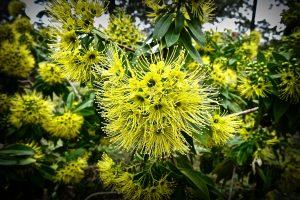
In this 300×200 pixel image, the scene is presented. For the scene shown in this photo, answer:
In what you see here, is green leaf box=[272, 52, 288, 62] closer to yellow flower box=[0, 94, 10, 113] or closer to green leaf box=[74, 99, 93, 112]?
green leaf box=[74, 99, 93, 112]

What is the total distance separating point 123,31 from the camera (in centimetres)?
283

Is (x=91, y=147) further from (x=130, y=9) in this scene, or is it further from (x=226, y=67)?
(x=130, y=9)

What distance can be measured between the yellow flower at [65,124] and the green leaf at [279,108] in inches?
92.2

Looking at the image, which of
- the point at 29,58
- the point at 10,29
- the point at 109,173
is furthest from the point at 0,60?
the point at 109,173

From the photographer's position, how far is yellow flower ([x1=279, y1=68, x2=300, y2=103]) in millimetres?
2488

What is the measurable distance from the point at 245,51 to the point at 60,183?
12.3 ft

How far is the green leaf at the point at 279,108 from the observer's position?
259 centimetres

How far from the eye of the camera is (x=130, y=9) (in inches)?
232

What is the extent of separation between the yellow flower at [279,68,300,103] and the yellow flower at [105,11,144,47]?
161 cm

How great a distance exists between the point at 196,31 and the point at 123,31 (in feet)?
3.30

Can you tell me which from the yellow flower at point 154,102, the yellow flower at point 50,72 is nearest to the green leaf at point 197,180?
the yellow flower at point 154,102

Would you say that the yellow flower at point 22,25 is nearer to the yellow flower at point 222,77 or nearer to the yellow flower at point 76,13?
the yellow flower at point 76,13

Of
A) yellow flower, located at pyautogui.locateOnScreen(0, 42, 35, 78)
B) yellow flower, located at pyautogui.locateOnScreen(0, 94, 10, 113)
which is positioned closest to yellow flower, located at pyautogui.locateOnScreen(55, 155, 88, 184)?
yellow flower, located at pyautogui.locateOnScreen(0, 94, 10, 113)

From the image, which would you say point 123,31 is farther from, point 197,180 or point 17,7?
point 17,7
